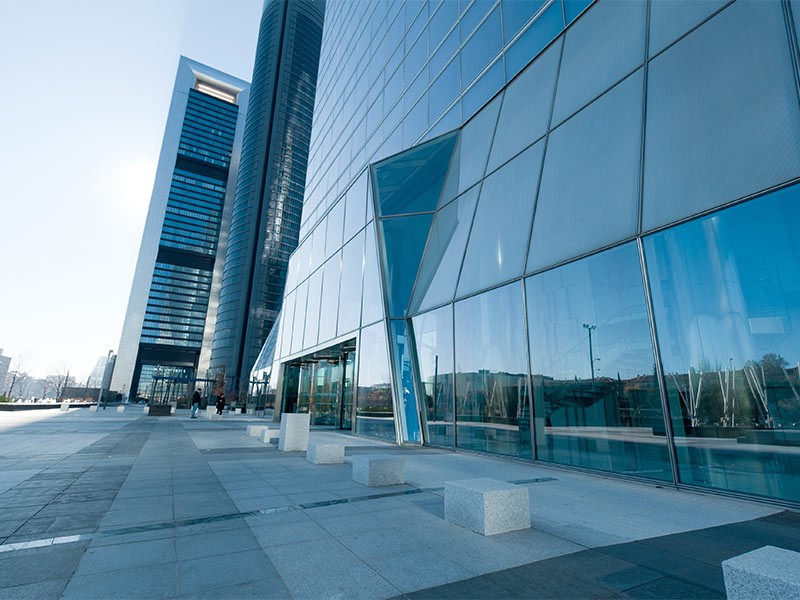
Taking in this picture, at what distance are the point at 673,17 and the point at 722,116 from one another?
10.1 ft

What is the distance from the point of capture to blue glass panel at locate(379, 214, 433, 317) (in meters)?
14.9

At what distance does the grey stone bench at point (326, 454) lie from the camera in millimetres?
9297

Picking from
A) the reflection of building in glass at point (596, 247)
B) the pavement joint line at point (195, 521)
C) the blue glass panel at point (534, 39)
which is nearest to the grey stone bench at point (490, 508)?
the pavement joint line at point (195, 521)

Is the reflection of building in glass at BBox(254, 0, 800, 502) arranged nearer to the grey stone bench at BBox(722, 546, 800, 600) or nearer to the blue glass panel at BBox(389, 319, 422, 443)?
the blue glass panel at BBox(389, 319, 422, 443)

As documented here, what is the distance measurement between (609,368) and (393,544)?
5751mm

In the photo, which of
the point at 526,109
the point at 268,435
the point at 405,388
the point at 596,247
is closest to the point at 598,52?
the point at 526,109

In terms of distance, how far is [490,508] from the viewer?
4.36 metres

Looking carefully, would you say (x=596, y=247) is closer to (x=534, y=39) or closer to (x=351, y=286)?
(x=534, y=39)

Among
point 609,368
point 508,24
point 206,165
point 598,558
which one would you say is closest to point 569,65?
point 508,24

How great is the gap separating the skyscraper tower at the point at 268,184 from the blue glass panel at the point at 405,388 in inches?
3804

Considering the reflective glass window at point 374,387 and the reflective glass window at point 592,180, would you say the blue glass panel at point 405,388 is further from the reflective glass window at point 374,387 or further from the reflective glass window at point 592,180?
the reflective glass window at point 592,180

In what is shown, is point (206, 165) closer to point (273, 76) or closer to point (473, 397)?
point (273, 76)

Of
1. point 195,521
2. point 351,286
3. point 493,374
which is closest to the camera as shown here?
point 195,521

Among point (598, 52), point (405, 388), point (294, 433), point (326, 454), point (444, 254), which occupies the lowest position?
point (326, 454)
